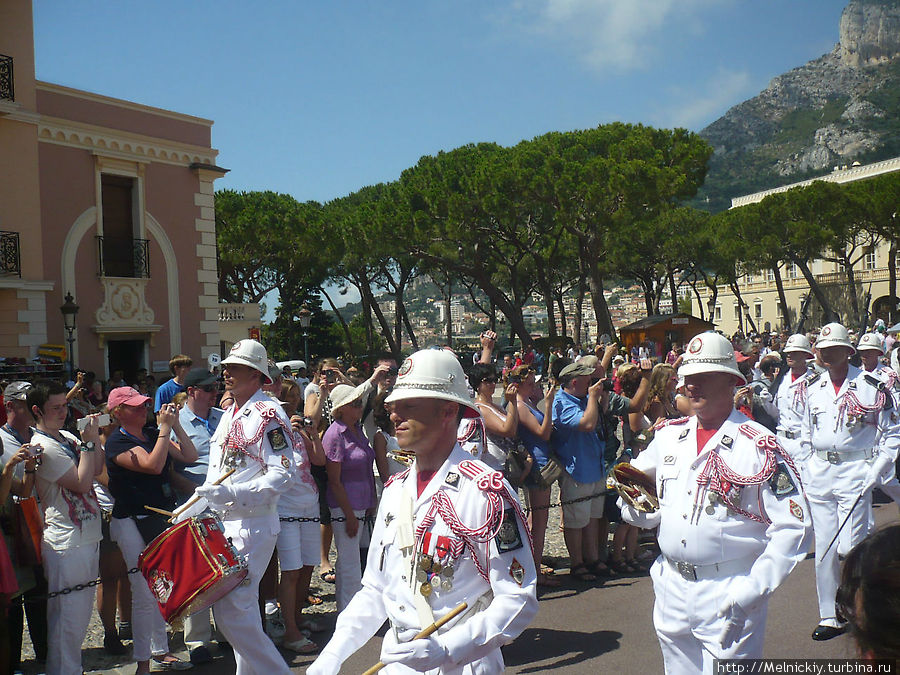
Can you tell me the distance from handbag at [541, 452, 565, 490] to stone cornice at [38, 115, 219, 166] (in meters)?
15.5

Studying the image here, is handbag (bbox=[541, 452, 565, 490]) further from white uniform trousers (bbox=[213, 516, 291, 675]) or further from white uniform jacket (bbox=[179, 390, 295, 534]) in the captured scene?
white uniform trousers (bbox=[213, 516, 291, 675])

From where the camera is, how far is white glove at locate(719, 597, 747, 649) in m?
3.25

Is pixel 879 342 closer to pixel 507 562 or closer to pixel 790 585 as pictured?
pixel 790 585

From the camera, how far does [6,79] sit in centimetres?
1700

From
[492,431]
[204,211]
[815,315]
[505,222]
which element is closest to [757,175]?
[815,315]

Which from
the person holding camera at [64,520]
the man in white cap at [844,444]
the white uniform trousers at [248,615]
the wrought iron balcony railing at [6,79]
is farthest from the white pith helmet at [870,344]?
the wrought iron balcony railing at [6,79]

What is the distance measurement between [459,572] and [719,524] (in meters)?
1.44

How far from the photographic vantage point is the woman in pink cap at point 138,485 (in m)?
5.54

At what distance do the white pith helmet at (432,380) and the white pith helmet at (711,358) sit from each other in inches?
54.0

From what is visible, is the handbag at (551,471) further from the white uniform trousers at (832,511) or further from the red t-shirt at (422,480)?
the red t-shirt at (422,480)

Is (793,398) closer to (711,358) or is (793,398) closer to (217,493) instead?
(711,358)

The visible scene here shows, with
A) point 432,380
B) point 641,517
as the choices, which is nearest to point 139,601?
point 641,517

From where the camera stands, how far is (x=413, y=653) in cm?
235

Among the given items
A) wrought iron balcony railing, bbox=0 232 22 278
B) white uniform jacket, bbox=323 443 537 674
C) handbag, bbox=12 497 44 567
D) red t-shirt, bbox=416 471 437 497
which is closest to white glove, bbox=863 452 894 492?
white uniform jacket, bbox=323 443 537 674
